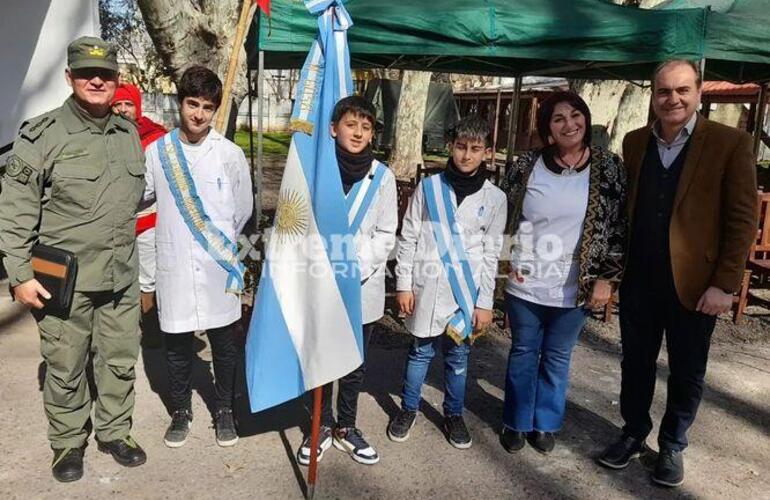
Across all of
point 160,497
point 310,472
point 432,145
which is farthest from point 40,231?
point 432,145

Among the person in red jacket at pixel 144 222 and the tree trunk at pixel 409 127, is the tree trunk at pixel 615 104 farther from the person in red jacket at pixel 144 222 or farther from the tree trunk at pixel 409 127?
the person in red jacket at pixel 144 222

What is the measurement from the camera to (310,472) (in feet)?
9.44

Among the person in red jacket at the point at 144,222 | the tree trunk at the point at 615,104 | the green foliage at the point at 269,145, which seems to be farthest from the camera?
the green foliage at the point at 269,145

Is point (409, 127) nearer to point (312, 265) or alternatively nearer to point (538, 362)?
point (538, 362)

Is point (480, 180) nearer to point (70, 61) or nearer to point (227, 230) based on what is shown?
point (227, 230)

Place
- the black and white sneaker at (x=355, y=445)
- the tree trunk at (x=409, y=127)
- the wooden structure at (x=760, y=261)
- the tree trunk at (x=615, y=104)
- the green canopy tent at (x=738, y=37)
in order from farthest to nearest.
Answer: the tree trunk at (x=409, y=127)
the tree trunk at (x=615, y=104)
the wooden structure at (x=760, y=261)
the green canopy tent at (x=738, y=37)
the black and white sneaker at (x=355, y=445)

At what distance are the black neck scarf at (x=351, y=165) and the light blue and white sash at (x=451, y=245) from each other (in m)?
0.38

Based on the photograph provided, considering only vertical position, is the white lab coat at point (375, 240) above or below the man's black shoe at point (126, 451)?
above

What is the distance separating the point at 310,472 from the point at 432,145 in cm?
2194

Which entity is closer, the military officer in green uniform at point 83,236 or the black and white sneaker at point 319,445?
the military officer in green uniform at point 83,236

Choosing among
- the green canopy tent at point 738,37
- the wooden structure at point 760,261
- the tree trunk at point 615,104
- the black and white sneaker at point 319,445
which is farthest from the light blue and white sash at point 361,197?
the tree trunk at point 615,104

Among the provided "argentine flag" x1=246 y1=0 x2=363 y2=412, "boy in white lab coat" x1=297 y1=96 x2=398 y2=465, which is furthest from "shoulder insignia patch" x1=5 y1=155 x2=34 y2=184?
"boy in white lab coat" x1=297 y1=96 x2=398 y2=465

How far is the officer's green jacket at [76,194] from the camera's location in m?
2.64

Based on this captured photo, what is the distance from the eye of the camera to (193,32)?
21.3 feet
